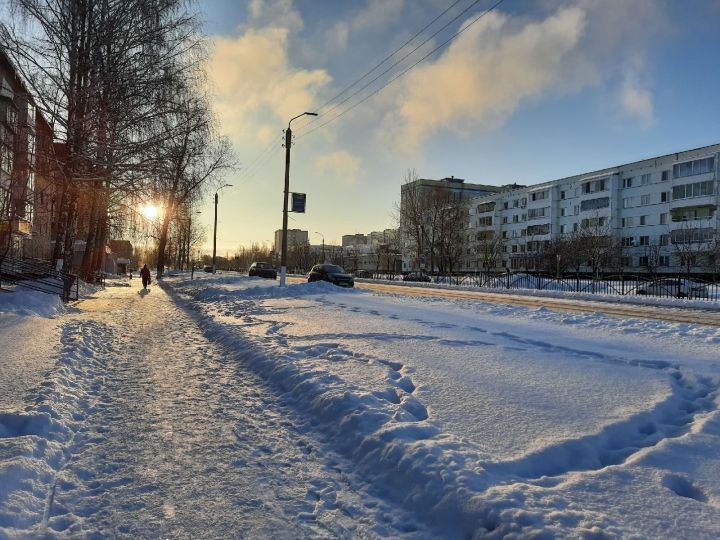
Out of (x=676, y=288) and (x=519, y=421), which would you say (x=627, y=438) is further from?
(x=676, y=288)

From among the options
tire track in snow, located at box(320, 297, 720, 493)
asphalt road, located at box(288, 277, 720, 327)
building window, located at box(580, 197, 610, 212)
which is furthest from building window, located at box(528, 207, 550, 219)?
tire track in snow, located at box(320, 297, 720, 493)

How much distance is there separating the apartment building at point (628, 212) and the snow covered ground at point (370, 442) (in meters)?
52.9

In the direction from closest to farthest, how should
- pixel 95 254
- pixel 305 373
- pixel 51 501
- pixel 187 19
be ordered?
pixel 51 501, pixel 305 373, pixel 187 19, pixel 95 254

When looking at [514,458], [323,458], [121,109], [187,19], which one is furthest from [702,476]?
[187,19]

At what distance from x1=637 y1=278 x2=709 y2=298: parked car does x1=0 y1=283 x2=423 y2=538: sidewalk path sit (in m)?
28.6

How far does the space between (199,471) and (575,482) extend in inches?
111

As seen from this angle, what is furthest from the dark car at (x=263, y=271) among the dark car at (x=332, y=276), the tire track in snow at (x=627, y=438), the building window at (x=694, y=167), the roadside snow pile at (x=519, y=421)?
the building window at (x=694, y=167)

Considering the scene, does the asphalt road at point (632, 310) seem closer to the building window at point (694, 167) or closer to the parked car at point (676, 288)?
the parked car at point (676, 288)

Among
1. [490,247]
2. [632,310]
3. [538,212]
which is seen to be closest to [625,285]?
[632,310]

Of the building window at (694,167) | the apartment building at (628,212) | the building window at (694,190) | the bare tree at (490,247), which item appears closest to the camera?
the building window at (694,167)

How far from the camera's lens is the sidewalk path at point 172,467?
3.09m

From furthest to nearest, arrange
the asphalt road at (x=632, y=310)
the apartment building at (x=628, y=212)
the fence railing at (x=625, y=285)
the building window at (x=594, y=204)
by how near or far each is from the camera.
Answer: the building window at (x=594, y=204)
the apartment building at (x=628, y=212)
the fence railing at (x=625, y=285)
the asphalt road at (x=632, y=310)

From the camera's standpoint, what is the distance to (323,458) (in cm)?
418

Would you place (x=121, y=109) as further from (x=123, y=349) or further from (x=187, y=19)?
(x=123, y=349)
